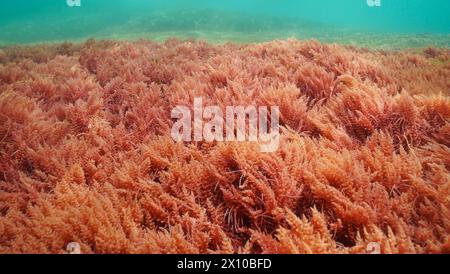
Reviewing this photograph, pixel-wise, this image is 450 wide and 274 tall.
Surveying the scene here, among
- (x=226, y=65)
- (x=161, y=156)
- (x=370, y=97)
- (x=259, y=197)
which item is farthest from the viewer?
(x=226, y=65)

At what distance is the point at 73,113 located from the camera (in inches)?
193

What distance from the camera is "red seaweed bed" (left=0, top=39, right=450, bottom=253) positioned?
2580mm

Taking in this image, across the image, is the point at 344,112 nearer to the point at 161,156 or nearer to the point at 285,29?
the point at 161,156

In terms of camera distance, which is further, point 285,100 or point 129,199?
point 285,100

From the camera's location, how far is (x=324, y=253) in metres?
2.29

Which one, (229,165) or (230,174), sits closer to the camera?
(230,174)

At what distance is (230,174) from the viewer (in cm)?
332

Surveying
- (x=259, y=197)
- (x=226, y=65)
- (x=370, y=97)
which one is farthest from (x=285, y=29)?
(x=259, y=197)

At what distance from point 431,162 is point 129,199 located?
319 centimetres

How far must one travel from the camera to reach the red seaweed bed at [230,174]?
2.58m

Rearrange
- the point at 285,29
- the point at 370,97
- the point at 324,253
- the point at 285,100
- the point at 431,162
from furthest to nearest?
the point at 285,29, the point at 285,100, the point at 370,97, the point at 431,162, the point at 324,253
